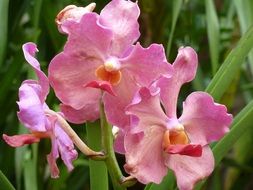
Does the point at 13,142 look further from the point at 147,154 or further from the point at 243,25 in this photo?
the point at 243,25

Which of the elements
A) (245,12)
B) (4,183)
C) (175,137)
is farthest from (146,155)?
(245,12)

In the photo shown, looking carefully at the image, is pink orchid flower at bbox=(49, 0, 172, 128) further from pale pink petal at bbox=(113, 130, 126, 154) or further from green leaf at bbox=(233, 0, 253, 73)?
green leaf at bbox=(233, 0, 253, 73)

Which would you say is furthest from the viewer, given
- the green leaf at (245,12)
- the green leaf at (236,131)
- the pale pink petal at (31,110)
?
the green leaf at (245,12)

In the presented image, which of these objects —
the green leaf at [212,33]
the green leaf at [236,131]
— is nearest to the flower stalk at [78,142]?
the green leaf at [236,131]

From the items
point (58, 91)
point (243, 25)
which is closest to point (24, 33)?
A: point (243, 25)

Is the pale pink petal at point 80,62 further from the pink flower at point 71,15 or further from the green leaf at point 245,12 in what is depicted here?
the green leaf at point 245,12

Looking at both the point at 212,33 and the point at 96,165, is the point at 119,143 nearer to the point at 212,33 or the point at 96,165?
the point at 96,165
